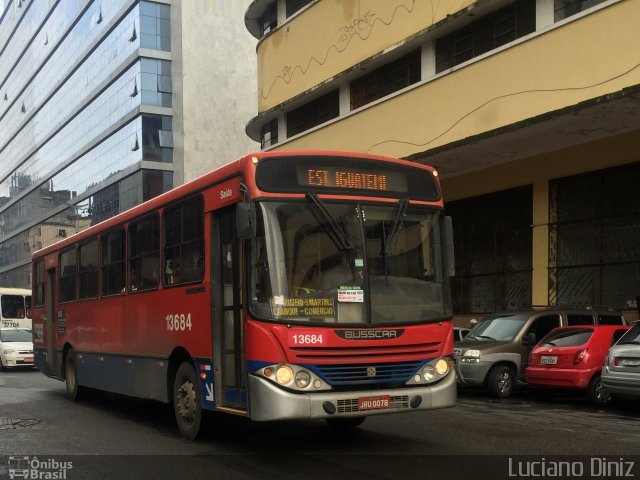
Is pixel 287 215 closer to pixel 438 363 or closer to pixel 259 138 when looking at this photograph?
pixel 438 363

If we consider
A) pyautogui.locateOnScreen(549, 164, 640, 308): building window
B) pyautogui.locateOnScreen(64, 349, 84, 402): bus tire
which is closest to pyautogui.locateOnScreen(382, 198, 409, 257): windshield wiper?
pyautogui.locateOnScreen(64, 349, 84, 402): bus tire

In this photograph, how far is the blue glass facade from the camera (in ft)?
163

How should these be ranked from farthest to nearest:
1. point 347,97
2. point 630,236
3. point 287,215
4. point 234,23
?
1. point 234,23
2. point 347,97
3. point 630,236
4. point 287,215

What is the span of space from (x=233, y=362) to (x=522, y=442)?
11.6 ft

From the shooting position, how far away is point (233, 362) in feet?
25.6

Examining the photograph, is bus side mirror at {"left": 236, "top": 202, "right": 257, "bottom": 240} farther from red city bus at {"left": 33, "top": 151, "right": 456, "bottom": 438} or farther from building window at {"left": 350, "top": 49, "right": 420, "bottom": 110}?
building window at {"left": 350, "top": 49, "right": 420, "bottom": 110}

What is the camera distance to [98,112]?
56.5 metres

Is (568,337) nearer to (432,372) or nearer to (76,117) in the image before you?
(432,372)

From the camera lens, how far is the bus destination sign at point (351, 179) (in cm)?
763

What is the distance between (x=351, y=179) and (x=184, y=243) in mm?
2465

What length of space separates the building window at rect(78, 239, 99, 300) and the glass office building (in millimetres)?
35990

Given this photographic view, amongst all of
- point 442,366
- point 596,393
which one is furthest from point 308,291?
point 596,393

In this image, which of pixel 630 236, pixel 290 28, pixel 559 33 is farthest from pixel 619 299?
pixel 290 28

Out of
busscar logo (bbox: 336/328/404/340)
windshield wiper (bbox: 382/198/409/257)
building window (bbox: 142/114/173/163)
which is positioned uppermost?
building window (bbox: 142/114/173/163)
